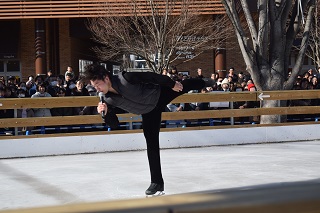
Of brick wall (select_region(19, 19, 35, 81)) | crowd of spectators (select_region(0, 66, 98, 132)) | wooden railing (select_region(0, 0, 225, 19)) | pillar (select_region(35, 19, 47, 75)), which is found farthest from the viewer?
brick wall (select_region(19, 19, 35, 81))

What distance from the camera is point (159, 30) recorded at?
21.4 meters

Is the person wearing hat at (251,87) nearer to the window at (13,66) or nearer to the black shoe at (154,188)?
the black shoe at (154,188)

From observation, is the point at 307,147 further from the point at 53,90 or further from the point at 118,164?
the point at 53,90

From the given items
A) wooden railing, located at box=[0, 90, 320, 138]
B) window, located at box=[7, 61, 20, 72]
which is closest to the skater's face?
wooden railing, located at box=[0, 90, 320, 138]

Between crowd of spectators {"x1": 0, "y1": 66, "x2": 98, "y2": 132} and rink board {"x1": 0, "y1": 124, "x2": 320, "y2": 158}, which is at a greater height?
crowd of spectators {"x1": 0, "y1": 66, "x2": 98, "y2": 132}

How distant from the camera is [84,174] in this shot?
8688mm

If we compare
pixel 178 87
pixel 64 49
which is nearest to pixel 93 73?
pixel 178 87

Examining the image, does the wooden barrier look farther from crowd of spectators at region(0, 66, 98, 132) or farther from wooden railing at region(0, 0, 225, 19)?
wooden railing at region(0, 0, 225, 19)

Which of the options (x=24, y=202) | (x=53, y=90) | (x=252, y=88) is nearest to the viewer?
(x=24, y=202)

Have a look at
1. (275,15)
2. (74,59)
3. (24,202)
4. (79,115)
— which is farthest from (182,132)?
(74,59)

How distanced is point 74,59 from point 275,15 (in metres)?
17.6

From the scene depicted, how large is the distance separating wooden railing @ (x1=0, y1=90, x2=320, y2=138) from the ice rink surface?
765 mm

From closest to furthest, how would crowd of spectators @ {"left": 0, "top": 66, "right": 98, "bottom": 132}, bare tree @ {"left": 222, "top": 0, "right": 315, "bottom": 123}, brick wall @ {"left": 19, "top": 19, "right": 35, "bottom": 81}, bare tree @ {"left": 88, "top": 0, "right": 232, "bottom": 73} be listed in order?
crowd of spectators @ {"left": 0, "top": 66, "right": 98, "bottom": 132}
bare tree @ {"left": 222, "top": 0, "right": 315, "bottom": 123}
bare tree @ {"left": 88, "top": 0, "right": 232, "bottom": 73}
brick wall @ {"left": 19, "top": 19, "right": 35, "bottom": 81}

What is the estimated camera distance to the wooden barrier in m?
1.55
